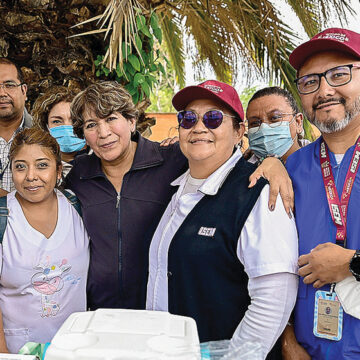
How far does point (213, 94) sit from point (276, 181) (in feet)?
1.70

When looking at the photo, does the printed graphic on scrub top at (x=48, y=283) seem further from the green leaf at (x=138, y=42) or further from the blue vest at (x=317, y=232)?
the green leaf at (x=138, y=42)

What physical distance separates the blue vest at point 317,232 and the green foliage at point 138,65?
313cm

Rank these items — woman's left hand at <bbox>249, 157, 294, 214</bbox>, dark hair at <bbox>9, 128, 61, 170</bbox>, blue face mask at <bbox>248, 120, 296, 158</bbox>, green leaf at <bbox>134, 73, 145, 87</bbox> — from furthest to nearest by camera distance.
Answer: green leaf at <bbox>134, 73, 145, 87</bbox> < blue face mask at <bbox>248, 120, 296, 158</bbox> < dark hair at <bbox>9, 128, 61, 170</bbox> < woman's left hand at <bbox>249, 157, 294, 214</bbox>

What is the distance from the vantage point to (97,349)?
1055 mm

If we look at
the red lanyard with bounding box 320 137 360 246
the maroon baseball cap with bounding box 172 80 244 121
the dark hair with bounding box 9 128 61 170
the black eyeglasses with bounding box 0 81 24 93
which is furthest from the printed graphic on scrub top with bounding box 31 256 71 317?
the black eyeglasses with bounding box 0 81 24 93

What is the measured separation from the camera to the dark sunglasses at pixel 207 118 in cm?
210

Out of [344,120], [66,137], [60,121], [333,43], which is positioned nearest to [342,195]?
[344,120]

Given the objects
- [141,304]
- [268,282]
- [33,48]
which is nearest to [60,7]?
[33,48]

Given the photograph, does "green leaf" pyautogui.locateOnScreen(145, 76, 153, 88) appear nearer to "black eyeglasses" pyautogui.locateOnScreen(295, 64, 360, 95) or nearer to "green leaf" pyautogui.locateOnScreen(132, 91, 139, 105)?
"green leaf" pyautogui.locateOnScreen(132, 91, 139, 105)

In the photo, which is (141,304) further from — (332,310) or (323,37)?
(323,37)

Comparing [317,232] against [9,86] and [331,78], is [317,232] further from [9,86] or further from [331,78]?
[9,86]

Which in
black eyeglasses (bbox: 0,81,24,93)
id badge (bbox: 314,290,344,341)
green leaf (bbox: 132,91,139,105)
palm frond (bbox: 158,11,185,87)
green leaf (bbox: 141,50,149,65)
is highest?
palm frond (bbox: 158,11,185,87)

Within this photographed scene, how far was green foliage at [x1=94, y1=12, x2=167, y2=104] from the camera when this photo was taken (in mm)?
4657

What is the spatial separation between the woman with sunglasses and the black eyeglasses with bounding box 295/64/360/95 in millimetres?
345
